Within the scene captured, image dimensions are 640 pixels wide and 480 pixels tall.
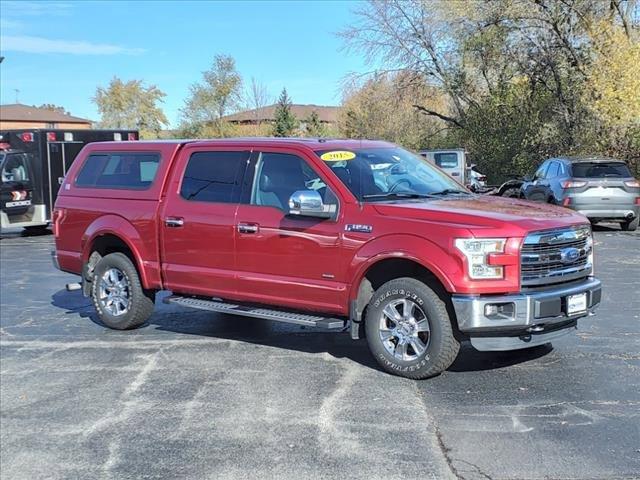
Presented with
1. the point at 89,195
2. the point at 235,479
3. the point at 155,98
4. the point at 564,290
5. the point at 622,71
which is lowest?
the point at 235,479

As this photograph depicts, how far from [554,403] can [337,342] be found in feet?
8.03

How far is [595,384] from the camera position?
5.26 metres

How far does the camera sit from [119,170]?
300 inches

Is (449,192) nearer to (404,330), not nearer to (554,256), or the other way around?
(554,256)

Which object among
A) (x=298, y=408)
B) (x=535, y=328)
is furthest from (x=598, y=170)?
(x=298, y=408)

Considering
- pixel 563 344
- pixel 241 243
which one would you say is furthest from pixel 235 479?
pixel 563 344

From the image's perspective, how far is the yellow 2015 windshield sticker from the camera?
19.8 ft

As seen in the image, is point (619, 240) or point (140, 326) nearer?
point (140, 326)

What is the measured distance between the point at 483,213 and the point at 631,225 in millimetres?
11871

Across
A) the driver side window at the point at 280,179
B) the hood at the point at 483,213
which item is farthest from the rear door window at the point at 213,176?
the hood at the point at 483,213

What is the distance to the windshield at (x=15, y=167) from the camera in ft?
57.5

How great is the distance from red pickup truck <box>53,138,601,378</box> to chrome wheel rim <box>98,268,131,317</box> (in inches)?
0.7

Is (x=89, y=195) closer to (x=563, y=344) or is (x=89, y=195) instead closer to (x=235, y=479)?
(x=235, y=479)

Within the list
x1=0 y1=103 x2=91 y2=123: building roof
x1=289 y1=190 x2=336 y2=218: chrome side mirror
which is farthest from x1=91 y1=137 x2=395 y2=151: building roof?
x1=0 y1=103 x2=91 y2=123: building roof
